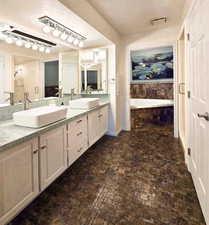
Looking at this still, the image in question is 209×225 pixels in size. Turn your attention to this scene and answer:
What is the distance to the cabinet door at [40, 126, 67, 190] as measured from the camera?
1610 millimetres

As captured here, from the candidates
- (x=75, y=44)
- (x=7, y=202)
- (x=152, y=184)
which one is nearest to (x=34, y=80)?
(x=75, y=44)

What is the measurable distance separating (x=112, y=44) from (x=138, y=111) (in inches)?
90.8

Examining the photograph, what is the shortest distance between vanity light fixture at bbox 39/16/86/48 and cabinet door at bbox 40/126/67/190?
55.0 inches

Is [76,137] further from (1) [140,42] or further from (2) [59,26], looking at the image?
(1) [140,42]

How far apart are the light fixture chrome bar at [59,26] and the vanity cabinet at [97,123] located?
133 centimetres

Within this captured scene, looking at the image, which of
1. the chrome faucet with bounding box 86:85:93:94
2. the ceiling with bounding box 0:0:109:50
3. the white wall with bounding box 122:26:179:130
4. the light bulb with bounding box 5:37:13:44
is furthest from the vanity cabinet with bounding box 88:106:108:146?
the light bulb with bounding box 5:37:13:44

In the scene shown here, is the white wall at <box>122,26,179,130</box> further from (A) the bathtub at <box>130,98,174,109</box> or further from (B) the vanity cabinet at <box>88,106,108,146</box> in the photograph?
(A) the bathtub at <box>130,98,174,109</box>

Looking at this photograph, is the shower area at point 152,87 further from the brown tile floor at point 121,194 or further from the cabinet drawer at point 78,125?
the cabinet drawer at point 78,125

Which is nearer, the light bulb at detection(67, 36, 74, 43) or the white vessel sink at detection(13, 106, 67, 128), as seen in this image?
the white vessel sink at detection(13, 106, 67, 128)

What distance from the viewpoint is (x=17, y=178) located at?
132cm

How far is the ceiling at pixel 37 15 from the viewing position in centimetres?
173

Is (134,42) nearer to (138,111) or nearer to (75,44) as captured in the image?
(75,44)

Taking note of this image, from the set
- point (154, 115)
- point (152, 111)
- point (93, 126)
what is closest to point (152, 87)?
point (152, 111)

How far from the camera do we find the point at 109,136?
379 cm
